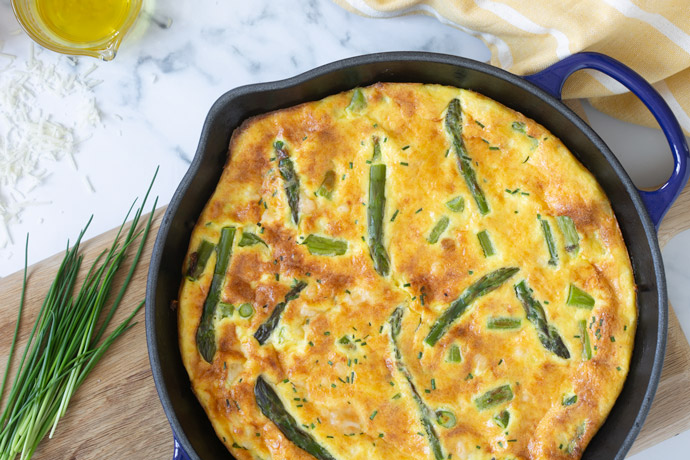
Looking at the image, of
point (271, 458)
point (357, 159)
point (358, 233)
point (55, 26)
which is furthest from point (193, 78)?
point (271, 458)

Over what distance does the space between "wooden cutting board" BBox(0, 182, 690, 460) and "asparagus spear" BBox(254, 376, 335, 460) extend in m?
0.57

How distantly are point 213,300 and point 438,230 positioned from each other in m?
1.03

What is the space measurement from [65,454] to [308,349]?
51.0 inches

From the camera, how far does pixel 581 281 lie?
276 cm

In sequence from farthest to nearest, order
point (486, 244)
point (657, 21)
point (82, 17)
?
point (82, 17), point (657, 21), point (486, 244)

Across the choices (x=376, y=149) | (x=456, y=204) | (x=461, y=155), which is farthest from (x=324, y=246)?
(x=461, y=155)

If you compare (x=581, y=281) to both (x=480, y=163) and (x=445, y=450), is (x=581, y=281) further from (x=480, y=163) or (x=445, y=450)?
(x=445, y=450)

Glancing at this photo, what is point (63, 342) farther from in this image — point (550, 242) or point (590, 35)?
point (590, 35)

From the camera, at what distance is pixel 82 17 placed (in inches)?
129

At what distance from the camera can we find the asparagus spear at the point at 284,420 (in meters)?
2.69

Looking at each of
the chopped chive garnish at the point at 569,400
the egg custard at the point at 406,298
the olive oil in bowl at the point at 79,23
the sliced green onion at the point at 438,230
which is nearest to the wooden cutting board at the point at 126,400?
the egg custard at the point at 406,298

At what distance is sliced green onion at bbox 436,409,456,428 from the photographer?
106 inches

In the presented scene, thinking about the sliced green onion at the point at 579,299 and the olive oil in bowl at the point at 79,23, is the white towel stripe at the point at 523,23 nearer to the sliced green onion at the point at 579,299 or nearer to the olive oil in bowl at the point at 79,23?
the sliced green onion at the point at 579,299

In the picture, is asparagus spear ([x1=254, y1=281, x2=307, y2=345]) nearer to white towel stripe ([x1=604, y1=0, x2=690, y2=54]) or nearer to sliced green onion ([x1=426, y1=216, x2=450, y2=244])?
sliced green onion ([x1=426, y1=216, x2=450, y2=244])
